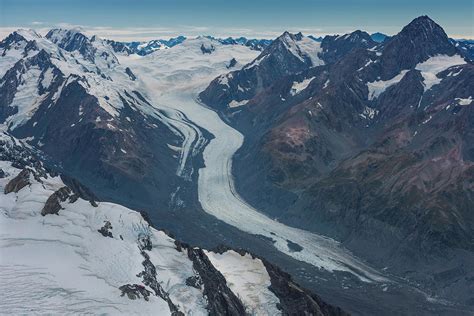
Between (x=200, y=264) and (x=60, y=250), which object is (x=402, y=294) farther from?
(x=60, y=250)

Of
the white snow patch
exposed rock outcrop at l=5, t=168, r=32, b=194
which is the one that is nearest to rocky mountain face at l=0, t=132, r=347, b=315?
exposed rock outcrop at l=5, t=168, r=32, b=194

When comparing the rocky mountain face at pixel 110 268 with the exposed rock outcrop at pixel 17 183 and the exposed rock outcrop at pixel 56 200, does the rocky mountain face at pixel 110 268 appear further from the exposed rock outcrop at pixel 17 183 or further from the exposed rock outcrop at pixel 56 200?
the exposed rock outcrop at pixel 56 200

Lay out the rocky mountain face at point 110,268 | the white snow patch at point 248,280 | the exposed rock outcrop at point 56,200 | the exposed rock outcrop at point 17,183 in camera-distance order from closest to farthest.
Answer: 1. the rocky mountain face at point 110,268
2. the exposed rock outcrop at point 56,200
3. the white snow patch at point 248,280
4. the exposed rock outcrop at point 17,183

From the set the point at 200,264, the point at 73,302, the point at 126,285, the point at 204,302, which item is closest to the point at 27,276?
the point at 73,302

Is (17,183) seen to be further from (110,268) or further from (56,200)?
(110,268)

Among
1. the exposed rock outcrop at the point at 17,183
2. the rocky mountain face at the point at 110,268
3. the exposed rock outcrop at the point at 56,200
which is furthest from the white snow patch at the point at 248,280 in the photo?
the exposed rock outcrop at the point at 17,183

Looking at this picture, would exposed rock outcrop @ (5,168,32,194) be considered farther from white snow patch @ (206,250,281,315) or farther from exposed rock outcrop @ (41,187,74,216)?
white snow patch @ (206,250,281,315)

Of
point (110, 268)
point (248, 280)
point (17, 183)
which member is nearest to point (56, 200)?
point (17, 183)

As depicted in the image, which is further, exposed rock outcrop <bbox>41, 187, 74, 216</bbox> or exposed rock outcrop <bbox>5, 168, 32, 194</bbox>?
exposed rock outcrop <bbox>5, 168, 32, 194</bbox>
